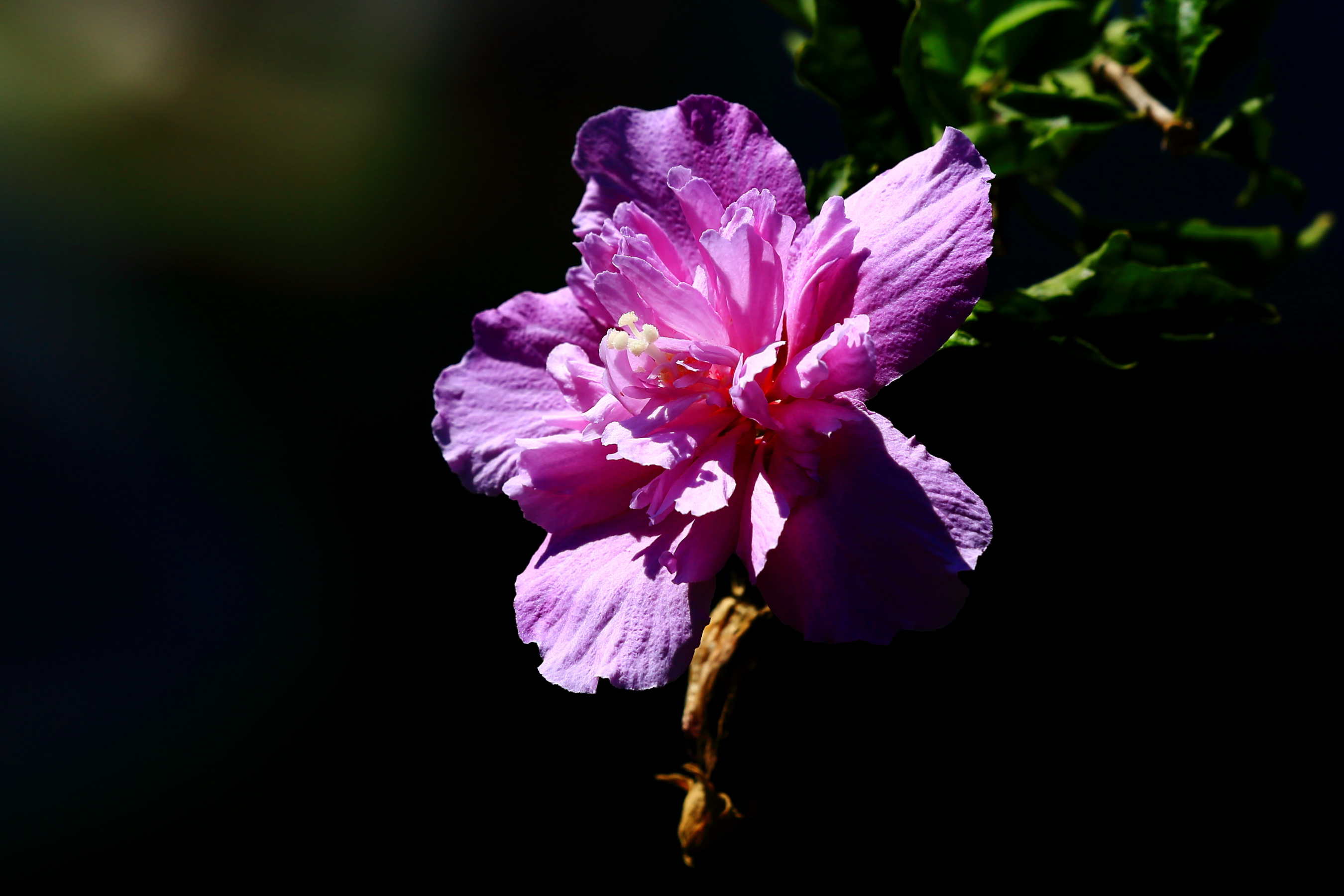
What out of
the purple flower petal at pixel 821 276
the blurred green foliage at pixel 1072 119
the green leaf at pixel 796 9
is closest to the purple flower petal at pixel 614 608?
the purple flower petal at pixel 821 276

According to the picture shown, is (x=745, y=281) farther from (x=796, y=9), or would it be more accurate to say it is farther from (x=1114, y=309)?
(x=796, y=9)

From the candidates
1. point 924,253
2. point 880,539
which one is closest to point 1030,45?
point 924,253

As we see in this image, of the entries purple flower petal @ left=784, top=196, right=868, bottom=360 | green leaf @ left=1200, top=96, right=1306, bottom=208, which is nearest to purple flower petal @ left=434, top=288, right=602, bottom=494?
purple flower petal @ left=784, top=196, right=868, bottom=360

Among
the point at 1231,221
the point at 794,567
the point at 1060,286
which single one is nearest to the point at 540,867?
the point at 794,567

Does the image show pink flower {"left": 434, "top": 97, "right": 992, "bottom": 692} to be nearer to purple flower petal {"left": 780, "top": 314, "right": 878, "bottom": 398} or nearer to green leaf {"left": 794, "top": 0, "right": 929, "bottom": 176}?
purple flower petal {"left": 780, "top": 314, "right": 878, "bottom": 398}

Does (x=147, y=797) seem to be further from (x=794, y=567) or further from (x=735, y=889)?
(x=794, y=567)

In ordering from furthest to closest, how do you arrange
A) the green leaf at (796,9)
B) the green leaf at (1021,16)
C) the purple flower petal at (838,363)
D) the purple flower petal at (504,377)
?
the green leaf at (796,9) < the green leaf at (1021,16) < the purple flower petal at (504,377) < the purple flower petal at (838,363)

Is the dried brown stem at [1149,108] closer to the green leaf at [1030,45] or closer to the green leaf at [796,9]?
the green leaf at [1030,45]
